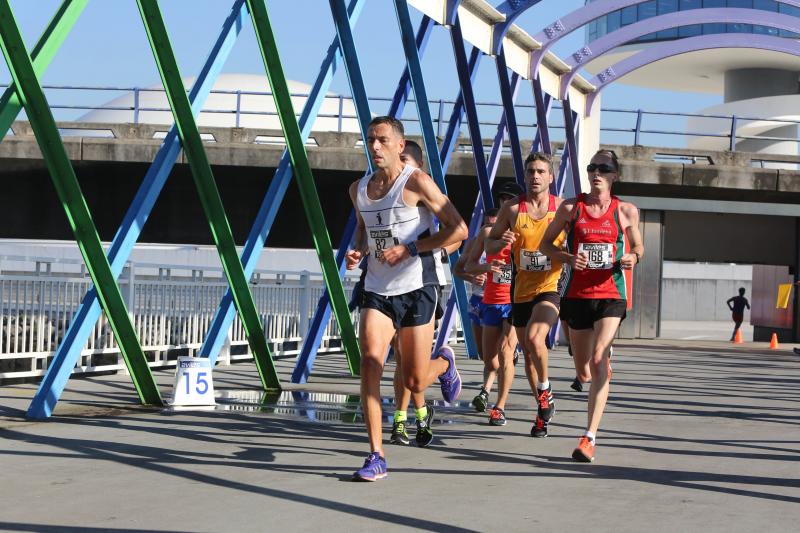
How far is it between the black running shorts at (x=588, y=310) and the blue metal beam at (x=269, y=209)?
4002 millimetres

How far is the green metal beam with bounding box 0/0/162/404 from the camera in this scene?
28.7 ft

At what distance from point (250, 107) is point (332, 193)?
40250 millimetres

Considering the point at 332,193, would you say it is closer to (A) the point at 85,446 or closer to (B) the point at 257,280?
(B) the point at 257,280

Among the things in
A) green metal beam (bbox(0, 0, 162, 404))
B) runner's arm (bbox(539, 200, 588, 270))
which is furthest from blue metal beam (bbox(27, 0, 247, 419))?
runner's arm (bbox(539, 200, 588, 270))

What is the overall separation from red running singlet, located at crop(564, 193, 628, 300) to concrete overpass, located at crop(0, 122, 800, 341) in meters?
17.7

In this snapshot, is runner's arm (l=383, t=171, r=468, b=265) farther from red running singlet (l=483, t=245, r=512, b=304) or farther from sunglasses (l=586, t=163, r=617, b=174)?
red running singlet (l=483, t=245, r=512, b=304)

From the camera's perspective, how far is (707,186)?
30.2 m

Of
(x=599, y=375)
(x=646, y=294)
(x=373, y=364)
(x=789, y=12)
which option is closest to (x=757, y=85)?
(x=789, y=12)

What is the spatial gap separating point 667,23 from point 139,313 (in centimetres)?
1213

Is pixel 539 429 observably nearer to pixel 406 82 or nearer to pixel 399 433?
pixel 399 433

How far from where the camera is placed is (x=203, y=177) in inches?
439

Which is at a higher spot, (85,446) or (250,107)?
(250,107)

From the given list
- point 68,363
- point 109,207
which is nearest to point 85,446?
point 68,363

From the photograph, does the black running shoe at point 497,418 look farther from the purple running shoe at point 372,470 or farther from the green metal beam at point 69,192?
the purple running shoe at point 372,470
